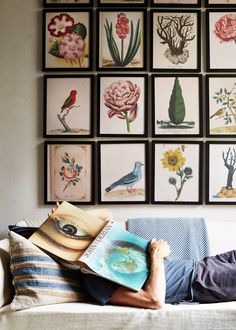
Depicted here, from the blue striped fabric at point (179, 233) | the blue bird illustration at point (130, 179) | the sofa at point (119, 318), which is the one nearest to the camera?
the sofa at point (119, 318)

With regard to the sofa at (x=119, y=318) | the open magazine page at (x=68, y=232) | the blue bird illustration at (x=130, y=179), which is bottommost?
the sofa at (x=119, y=318)

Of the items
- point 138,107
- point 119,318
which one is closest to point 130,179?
point 138,107

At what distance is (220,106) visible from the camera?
2635 millimetres

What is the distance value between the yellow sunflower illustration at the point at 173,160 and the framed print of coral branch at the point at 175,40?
0.51 meters

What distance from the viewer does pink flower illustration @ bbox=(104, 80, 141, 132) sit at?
262 cm

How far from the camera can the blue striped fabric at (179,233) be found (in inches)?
91.5

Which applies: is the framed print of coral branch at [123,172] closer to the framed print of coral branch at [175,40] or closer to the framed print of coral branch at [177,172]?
the framed print of coral branch at [177,172]

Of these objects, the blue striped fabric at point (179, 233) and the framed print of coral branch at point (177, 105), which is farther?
the framed print of coral branch at point (177, 105)

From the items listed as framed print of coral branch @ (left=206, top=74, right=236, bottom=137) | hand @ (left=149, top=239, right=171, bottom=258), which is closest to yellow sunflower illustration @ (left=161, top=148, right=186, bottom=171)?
framed print of coral branch @ (left=206, top=74, right=236, bottom=137)

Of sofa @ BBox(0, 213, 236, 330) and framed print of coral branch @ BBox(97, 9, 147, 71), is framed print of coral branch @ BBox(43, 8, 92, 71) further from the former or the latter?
sofa @ BBox(0, 213, 236, 330)

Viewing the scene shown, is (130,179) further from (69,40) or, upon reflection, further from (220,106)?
(69,40)

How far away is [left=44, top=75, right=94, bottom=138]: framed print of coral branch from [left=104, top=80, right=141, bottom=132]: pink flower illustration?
0.38ft

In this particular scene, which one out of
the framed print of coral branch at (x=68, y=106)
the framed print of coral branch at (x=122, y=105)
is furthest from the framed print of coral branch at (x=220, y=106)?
the framed print of coral branch at (x=68, y=106)

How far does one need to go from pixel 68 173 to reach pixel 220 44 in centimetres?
124
